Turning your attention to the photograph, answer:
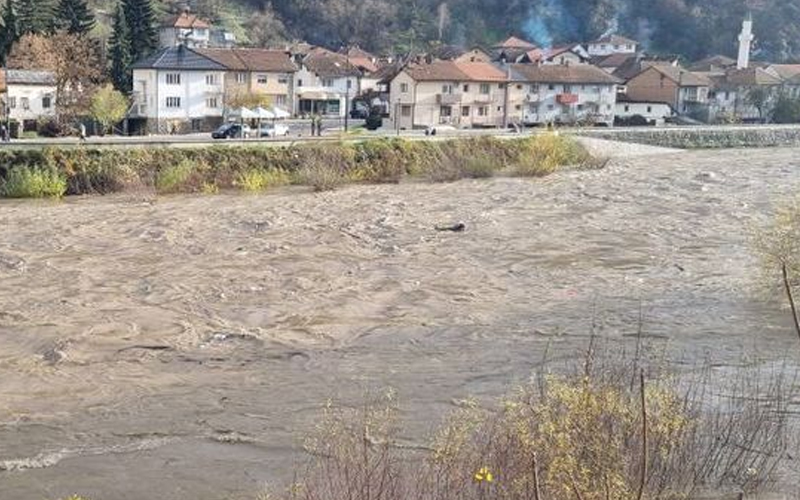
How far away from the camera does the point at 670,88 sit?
6625 centimetres

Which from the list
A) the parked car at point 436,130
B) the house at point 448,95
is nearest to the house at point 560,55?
the house at point 448,95

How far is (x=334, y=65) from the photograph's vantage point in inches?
2464

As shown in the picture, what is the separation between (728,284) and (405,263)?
599 centimetres

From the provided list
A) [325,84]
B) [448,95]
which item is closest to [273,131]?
[448,95]

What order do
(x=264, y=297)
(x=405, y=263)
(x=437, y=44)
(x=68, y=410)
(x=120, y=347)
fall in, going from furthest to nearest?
(x=437, y=44)
(x=405, y=263)
(x=264, y=297)
(x=120, y=347)
(x=68, y=410)

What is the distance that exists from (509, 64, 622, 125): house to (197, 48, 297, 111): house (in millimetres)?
14047

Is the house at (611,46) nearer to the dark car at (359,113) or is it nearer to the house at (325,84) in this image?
the house at (325,84)

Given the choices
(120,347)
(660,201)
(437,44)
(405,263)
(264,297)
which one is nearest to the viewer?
(120,347)

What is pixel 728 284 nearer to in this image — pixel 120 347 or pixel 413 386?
pixel 413 386

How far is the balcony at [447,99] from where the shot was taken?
54.6m

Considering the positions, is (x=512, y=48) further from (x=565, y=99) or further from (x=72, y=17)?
(x=72, y=17)

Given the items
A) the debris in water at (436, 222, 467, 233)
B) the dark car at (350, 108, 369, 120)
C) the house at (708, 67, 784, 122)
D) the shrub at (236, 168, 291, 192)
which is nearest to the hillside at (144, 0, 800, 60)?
the dark car at (350, 108, 369, 120)

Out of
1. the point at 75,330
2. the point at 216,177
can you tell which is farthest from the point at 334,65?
the point at 75,330

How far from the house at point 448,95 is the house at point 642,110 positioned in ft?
33.7
